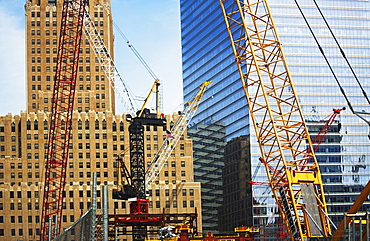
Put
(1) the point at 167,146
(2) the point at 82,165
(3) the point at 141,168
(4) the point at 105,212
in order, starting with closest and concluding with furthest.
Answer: (4) the point at 105,212 < (3) the point at 141,168 < (2) the point at 82,165 < (1) the point at 167,146

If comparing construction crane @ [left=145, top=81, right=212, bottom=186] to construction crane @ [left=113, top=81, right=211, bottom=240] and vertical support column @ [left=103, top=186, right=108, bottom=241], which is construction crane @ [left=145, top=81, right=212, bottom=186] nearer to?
construction crane @ [left=113, top=81, right=211, bottom=240]

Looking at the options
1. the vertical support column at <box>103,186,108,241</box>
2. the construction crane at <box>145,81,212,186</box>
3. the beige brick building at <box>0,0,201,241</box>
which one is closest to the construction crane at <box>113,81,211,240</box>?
the construction crane at <box>145,81,212,186</box>

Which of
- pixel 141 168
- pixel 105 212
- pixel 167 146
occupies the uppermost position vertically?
pixel 167 146

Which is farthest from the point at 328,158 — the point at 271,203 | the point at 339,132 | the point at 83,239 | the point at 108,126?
the point at 83,239

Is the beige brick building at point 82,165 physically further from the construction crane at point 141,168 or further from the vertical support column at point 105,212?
the vertical support column at point 105,212

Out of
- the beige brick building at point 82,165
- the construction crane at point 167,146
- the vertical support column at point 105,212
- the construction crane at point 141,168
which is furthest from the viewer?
the construction crane at point 167,146

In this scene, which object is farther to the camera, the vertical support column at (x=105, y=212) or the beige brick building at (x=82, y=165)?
the beige brick building at (x=82, y=165)

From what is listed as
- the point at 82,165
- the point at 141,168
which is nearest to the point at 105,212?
the point at 141,168

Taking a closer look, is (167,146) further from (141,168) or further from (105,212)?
(105,212)

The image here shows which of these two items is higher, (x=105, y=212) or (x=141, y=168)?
(x=141, y=168)

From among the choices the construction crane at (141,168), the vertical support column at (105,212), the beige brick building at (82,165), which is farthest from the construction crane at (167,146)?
the vertical support column at (105,212)

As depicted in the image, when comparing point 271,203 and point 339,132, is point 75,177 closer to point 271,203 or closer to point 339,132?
point 271,203

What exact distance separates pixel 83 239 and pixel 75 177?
526 feet

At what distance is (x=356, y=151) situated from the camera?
194 m
